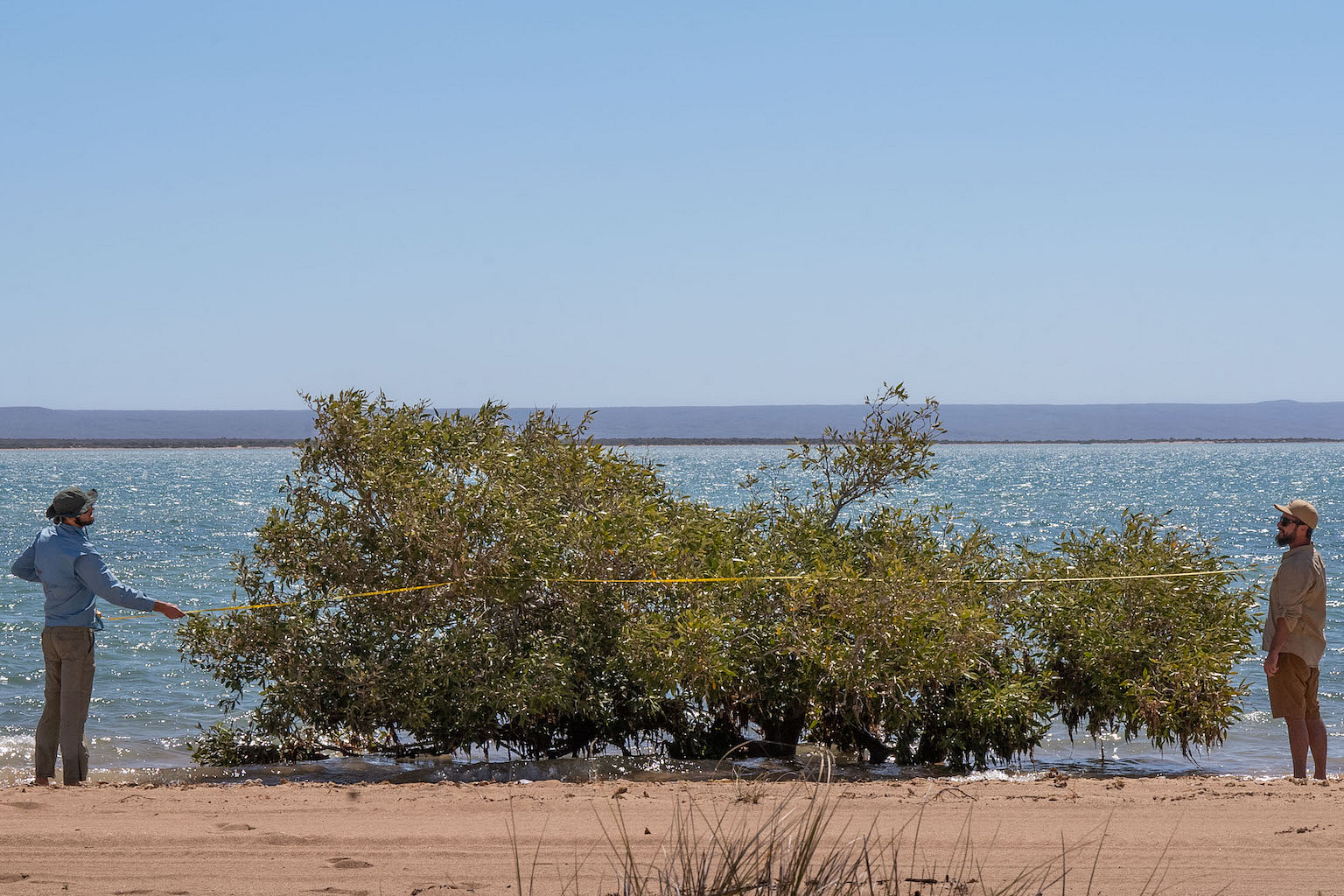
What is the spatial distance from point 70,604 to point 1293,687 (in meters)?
7.73

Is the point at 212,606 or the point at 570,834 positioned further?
the point at 212,606

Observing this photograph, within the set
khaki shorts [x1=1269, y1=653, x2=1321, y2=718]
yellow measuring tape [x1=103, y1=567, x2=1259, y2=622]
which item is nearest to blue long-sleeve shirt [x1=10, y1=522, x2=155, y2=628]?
yellow measuring tape [x1=103, y1=567, x2=1259, y2=622]

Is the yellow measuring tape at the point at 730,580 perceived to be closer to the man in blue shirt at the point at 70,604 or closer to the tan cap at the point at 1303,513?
the man in blue shirt at the point at 70,604

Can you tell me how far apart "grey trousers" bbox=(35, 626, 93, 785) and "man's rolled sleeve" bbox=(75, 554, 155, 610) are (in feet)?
1.15

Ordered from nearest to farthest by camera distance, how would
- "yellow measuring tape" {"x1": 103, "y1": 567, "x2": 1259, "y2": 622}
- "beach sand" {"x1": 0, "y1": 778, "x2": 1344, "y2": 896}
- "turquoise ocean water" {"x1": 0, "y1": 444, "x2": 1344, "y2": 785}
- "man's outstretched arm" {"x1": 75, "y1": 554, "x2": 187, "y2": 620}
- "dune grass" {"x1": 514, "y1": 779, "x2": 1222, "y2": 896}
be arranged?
"dune grass" {"x1": 514, "y1": 779, "x2": 1222, "y2": 896}, "beach sand" {"x1": 0, "y1": 778, "x2": 1344, "y2": 896}, "man's outstretched arm" {"x1": 75, "y1": 554, "x2": 187, "y2": 620}, "yellow measuring tape" {"x1": 103, "y1": 567, "x2": 1259, "y2": 622}, "turquoise ocean water" {"x1": 0, "y1": 444, "x2": 1344, "y2": 785}

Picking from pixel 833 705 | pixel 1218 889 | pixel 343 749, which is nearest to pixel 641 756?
pixel 833 705

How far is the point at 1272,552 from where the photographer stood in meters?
33.8

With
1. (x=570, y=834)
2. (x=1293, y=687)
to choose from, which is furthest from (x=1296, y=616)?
(x=570, y=834)

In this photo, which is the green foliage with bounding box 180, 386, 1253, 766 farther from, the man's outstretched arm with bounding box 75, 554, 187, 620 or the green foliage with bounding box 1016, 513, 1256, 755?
the man's outstretched arm with bounding box 75, 554, 187, 620

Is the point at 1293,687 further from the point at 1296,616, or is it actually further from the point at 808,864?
the point at 808,864

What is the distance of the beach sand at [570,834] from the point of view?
570 cm

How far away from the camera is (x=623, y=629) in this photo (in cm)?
925

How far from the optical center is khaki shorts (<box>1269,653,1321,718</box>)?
823cm

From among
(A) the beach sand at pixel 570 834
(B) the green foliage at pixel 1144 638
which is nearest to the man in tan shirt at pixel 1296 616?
(A) the beach sand at pixel 570 834
